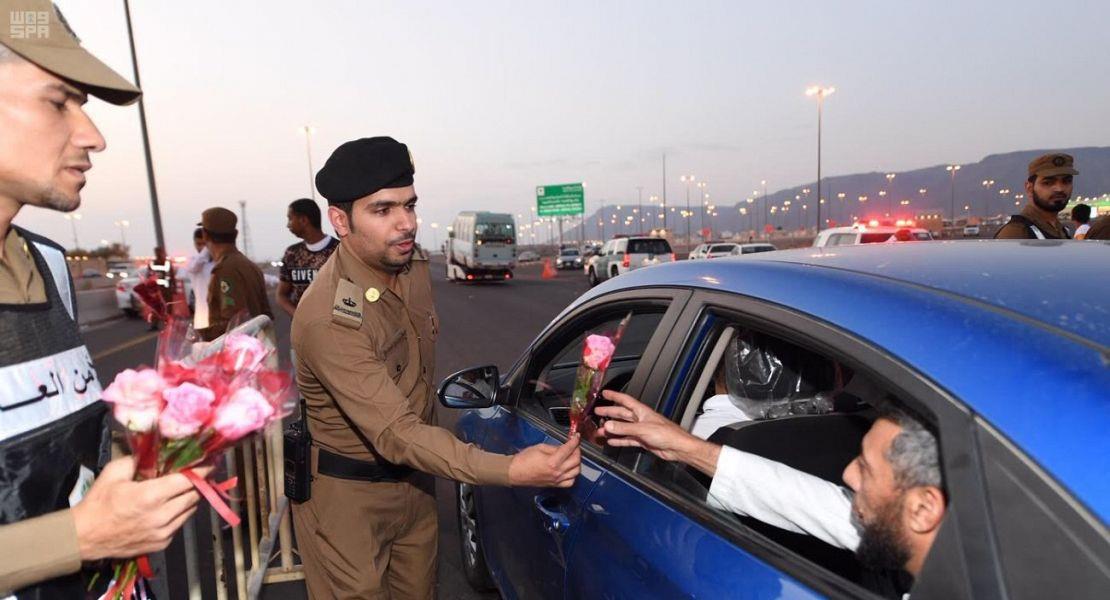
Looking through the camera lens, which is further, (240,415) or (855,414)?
(855,414)

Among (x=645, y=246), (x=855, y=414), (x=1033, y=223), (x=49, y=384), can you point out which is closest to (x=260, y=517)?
(x=49, y=384)

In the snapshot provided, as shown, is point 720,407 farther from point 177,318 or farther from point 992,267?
point 177,318

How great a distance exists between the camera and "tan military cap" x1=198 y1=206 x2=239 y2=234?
5.13 m

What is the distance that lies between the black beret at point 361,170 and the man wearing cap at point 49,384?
28.8 inches

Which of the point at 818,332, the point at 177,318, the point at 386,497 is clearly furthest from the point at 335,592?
the point at 818,332

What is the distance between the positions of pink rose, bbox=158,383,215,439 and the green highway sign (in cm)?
4558

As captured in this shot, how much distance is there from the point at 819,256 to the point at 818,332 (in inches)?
19.5

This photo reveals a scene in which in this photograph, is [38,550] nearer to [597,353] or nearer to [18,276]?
[18,276]

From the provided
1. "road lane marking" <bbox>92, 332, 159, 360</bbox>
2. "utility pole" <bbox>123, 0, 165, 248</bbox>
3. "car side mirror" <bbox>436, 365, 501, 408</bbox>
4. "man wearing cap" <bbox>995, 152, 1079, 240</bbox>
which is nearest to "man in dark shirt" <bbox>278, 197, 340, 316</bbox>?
"car side mirror" <bbox>436, 365, 501, 408</bbox>

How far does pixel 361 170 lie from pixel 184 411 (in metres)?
1.20

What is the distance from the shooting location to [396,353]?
2221 mm

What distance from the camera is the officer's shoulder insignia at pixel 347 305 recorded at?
6.47ft

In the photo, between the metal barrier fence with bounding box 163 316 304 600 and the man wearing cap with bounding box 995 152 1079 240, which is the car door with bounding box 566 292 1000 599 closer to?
the metal barrier fence with bounding box 163 316 304 600

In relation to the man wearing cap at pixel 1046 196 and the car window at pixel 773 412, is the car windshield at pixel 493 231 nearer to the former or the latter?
the man wearing cap at pixel 1046 196
